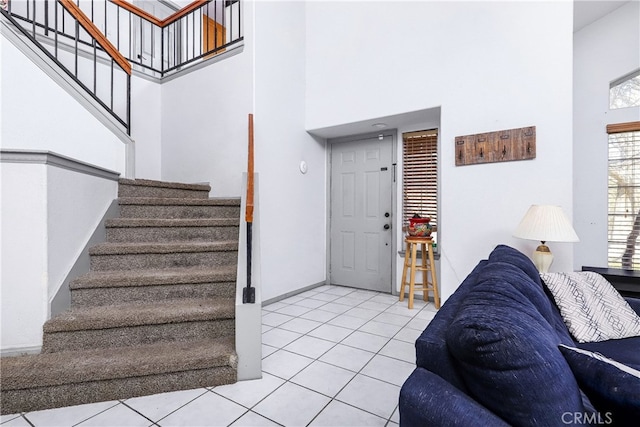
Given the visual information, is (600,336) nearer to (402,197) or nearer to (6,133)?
(402,197)

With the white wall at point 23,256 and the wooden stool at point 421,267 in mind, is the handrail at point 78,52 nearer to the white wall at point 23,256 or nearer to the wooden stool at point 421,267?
the white wall at point 23,256

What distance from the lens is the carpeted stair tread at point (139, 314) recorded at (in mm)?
1813

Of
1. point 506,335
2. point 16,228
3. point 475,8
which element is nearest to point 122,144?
point 16,228

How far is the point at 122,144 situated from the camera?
309 cm

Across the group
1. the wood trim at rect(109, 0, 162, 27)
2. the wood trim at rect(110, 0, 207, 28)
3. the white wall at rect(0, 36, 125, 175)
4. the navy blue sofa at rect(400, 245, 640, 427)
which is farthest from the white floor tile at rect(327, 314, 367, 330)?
the wood trim at rect(109, 0, 162, 27)

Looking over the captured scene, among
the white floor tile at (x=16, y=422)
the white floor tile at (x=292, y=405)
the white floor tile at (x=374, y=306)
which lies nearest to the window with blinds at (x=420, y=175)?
the white floor tile at (x=374, y=306)

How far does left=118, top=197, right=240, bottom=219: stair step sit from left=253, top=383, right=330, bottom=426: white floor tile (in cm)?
173

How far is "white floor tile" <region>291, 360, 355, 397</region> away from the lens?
6.04ft

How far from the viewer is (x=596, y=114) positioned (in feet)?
10.9

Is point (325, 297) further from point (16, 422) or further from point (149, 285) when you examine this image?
point (16, 422)

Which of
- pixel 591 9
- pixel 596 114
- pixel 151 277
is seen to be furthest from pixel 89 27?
pixel 596 114

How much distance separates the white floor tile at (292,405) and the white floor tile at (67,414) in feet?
2.76

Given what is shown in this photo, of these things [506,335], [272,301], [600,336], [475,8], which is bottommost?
[272,301]

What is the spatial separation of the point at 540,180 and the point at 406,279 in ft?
6.29
